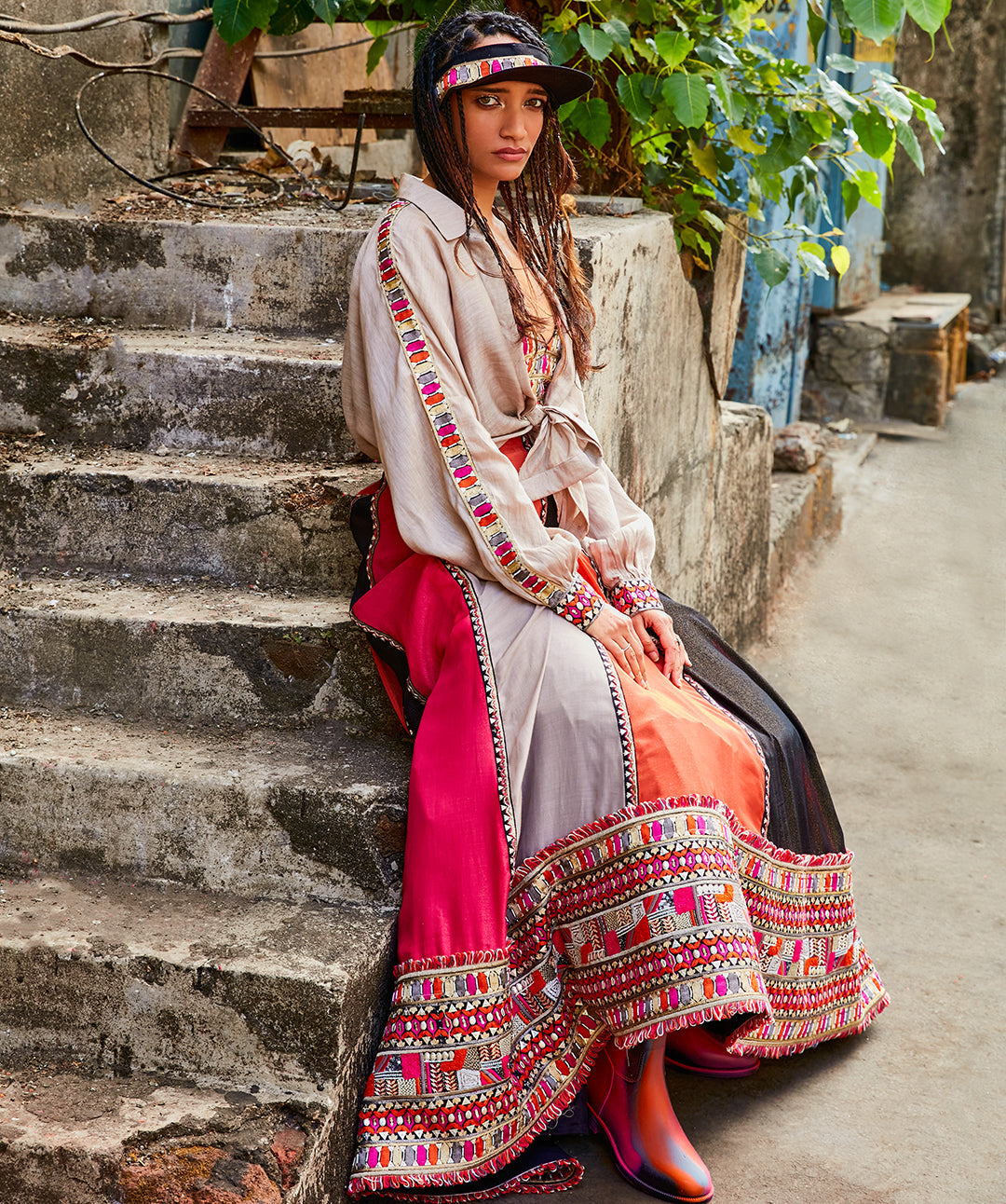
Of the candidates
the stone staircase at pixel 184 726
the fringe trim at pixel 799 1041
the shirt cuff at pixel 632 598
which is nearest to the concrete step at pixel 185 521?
the stone staircase at pixel 184 726

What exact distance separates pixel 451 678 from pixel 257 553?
700 mm

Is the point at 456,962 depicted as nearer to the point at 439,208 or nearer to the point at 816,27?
the point at 439,208

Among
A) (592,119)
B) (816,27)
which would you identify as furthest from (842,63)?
Answer: (592,119)

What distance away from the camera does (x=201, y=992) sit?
6.59ft

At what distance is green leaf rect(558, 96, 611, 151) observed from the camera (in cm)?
334

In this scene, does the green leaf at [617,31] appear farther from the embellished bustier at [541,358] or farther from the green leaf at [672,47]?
the embellished bustier at [541,358]

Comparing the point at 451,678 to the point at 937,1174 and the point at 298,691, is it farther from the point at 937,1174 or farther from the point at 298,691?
the point at 937,1174

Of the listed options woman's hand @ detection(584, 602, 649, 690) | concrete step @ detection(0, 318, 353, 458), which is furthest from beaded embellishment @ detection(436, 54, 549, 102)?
woman's hand @ detection(584, 602, 649, 690)

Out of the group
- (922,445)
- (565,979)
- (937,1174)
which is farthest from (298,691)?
(922,445)

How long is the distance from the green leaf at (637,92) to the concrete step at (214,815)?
6.16 ft

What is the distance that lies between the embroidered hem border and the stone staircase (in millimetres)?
89

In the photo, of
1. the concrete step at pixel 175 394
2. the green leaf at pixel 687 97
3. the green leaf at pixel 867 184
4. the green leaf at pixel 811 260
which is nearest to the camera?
the concrete step at pixel 175 394

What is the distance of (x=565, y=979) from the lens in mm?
2182

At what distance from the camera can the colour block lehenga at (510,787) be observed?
2.05m
